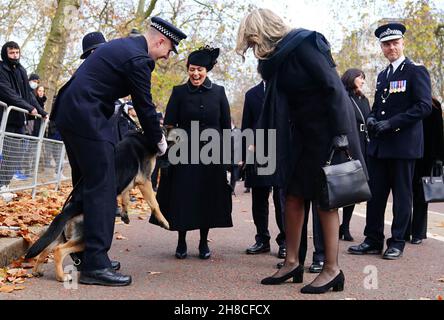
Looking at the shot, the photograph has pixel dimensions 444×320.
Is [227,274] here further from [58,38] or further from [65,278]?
[58,38]

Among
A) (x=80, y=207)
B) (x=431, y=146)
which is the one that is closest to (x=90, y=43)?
(x=80, y=207)

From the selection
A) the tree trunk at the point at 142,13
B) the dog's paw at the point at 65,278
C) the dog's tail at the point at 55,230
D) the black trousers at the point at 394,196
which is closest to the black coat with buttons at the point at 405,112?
the black trousers at the point at 394,196

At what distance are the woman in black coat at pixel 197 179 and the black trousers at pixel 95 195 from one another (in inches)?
60.8

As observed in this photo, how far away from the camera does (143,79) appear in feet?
16.9

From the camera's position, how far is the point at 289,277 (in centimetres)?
529

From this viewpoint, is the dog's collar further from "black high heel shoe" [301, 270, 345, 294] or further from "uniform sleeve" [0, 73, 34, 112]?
"uniform sleeve" [0, 73, 34, 112]

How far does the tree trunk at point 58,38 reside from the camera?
16047 millimetres

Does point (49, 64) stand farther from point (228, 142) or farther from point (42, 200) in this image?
point (228, 142)

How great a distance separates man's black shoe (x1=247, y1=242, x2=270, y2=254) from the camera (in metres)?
7.09

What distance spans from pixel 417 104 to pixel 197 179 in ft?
8.61

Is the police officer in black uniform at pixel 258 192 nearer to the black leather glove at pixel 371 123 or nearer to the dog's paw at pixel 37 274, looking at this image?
the black leather glove at pixel 371 123

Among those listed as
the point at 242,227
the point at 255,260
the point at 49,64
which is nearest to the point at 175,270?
the point at 255,260

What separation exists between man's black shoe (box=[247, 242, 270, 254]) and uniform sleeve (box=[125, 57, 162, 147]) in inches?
93.4
